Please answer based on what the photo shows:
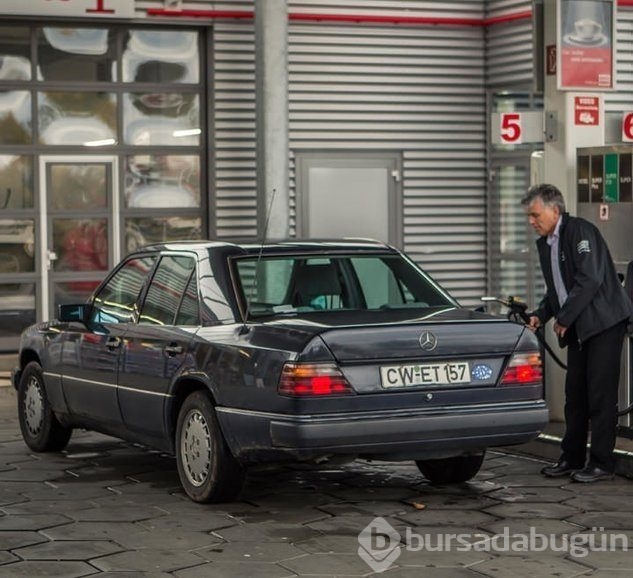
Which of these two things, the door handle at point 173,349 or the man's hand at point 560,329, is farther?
the man's hand at point 560,329

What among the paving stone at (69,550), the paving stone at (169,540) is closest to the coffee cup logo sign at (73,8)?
the paving stone at (169,540)

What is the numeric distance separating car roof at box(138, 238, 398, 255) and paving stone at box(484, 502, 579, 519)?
172cm

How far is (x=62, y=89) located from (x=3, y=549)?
10300 mm

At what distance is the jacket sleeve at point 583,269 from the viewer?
8.79 m

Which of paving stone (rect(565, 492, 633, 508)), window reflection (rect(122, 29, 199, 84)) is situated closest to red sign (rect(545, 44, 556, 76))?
paving stone (rect(565, 492, 633, 508))

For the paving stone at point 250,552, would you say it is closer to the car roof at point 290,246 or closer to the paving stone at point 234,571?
the paving stone at point 234,571

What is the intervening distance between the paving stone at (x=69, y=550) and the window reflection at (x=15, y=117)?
10.0m

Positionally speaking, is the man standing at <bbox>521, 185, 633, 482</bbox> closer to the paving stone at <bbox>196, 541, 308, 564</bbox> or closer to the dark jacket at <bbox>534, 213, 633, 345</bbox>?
the dark jacket at <bbox>534, 213, 633, 345</bbox>

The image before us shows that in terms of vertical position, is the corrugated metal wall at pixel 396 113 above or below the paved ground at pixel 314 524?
above

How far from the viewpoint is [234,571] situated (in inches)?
258

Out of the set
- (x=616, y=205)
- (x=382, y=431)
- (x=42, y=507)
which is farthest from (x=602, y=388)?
(x=42, y=507)

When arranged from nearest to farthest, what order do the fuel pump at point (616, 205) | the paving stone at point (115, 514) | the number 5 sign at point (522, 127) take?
the paving stone at point (115, 514)
the fuel pump at point (616, 205)
the number 5 sign at point (522, 127)

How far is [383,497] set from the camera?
835 centimetres

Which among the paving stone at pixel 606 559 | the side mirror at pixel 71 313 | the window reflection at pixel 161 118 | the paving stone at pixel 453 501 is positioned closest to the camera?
the paving stone at pixel 606 559
